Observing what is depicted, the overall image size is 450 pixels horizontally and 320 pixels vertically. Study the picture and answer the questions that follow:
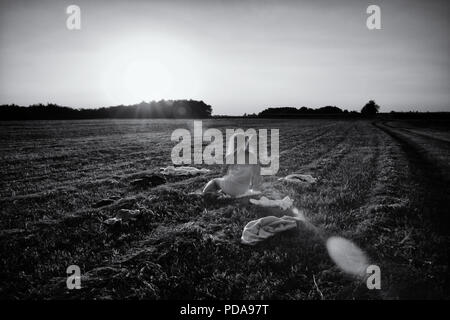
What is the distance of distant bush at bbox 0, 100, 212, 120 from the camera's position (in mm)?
64688

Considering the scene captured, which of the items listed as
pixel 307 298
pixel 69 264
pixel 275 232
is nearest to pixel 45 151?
pixel 69 264

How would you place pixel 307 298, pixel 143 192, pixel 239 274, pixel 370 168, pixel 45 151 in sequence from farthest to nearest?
pixel 45 151 < pixel 370 168 < pixel 143 192 < pixel 239 274 < pixel 307 298

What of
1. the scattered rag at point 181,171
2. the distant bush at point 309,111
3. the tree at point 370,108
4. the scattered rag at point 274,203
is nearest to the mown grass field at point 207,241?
the scattered rag at point 274,203

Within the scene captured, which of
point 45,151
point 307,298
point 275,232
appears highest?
point 45,151

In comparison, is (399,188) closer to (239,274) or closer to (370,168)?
(370,168)

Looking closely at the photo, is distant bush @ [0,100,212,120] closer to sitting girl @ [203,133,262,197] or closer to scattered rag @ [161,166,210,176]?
scattered rag @ [161,166,210,176]

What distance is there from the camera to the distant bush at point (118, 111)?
6469 centimetres

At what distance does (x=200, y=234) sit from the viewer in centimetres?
588

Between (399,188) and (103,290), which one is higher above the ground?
(399,188)

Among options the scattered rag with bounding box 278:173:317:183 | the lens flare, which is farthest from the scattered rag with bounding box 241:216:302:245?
the scattered rag with bounding box 278:173:317:183

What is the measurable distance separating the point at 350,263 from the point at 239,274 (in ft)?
6.65

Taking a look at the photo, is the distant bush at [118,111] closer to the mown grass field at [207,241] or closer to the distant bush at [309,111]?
the distant bush at [309,111]

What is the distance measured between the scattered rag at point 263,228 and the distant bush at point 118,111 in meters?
72.8

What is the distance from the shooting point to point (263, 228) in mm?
5809
